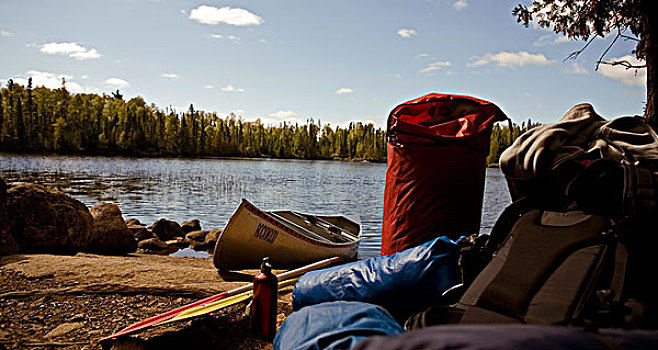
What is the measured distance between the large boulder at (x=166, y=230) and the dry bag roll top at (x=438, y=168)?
10.3 m

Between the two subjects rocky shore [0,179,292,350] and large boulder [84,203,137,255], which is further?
large boulder [84,203,137,255]

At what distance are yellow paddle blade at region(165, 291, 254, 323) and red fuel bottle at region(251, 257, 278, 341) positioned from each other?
11.5 inches

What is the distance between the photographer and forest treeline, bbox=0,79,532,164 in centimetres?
8956

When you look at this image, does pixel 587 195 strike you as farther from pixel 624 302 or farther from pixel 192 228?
pixel 192 228

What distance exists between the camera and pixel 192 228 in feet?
48.8

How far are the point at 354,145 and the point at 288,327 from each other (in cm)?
13066

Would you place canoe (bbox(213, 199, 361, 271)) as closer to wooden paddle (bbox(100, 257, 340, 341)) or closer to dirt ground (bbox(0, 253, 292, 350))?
dirt ground (bbox(0, 253, 292, 350))

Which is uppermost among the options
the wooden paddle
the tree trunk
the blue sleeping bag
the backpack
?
the tree trunk

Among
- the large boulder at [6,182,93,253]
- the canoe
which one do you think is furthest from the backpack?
the large boulder at [6,182,93,253]

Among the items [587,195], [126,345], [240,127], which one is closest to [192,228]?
[126,345]

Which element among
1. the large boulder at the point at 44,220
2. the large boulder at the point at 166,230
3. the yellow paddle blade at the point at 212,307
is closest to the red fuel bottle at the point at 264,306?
the yellow paddle blade at the point at 212,307

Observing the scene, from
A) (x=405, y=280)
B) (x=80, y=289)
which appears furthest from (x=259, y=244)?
(x=405, y=280)

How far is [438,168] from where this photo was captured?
14.3ft

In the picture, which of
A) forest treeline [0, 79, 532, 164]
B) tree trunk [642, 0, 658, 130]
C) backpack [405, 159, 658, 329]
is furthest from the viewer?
forest treeline [0, 79, 532, 164]
